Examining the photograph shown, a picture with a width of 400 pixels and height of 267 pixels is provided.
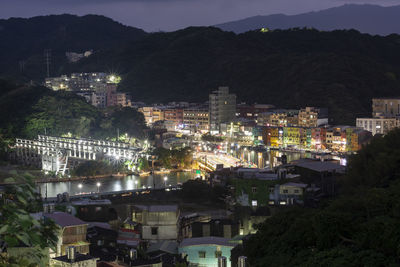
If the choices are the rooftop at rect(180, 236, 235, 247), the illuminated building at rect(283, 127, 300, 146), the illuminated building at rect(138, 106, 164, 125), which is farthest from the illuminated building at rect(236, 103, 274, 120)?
the rooftop at rect(180, 236, 235, 247)

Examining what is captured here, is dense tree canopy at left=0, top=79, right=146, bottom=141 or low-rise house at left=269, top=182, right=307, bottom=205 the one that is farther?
dense tree canopy at left=0, top=79, right=146, bottom=141

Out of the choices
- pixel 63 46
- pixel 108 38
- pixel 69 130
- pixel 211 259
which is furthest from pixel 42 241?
pixel 108 38

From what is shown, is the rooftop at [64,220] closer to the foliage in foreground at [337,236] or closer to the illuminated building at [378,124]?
the foliage in foreground at [337,236]

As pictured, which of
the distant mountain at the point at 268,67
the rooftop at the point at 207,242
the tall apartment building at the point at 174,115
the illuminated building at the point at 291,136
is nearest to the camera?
the rooftop at the point at 207,242

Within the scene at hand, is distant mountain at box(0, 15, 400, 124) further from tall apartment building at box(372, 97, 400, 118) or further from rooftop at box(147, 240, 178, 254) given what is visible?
rooftop at box(147, 240, 178, 254)

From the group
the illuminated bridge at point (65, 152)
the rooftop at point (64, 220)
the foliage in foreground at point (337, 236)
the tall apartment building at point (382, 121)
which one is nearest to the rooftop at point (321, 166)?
the foliage in foreground at point (337, 236)

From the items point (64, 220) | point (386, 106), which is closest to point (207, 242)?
point (64, 220)

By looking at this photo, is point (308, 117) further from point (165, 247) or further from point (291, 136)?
point (165, 247)

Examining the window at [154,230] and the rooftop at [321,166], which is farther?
the rooftop at [321,166]

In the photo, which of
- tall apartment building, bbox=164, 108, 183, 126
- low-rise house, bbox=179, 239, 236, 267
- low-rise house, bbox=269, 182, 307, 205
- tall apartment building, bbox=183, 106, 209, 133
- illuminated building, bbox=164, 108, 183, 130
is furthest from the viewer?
tall apartment building, bbox=164, 108, 183, 126
